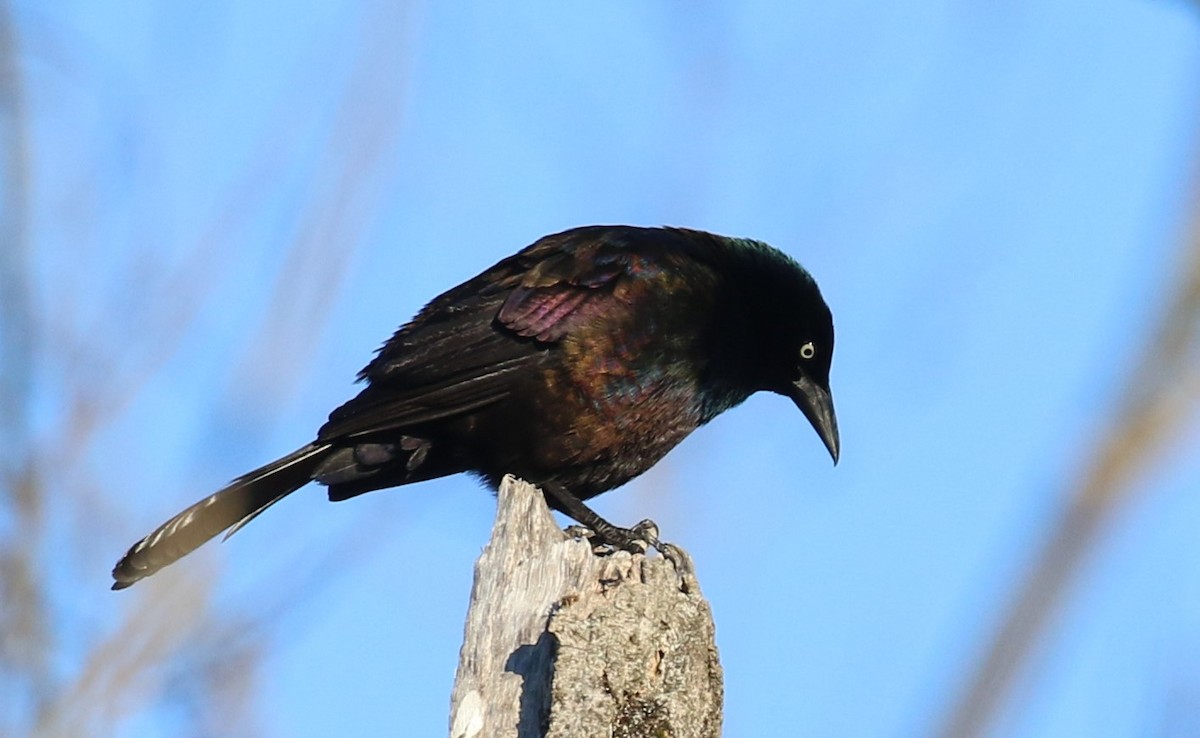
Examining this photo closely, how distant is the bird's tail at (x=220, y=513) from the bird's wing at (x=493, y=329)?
5.4 inches

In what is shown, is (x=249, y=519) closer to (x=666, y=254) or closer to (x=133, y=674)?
(x=666, y=254)

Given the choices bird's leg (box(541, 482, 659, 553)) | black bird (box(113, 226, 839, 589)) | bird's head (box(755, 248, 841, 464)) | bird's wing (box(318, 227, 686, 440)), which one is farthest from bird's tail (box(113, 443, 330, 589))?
bird's head (box(755, 248, 841, 464))

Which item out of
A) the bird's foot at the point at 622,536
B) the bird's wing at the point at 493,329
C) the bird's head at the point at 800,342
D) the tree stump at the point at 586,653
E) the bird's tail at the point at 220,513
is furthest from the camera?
the bird's head at the point at 800,342

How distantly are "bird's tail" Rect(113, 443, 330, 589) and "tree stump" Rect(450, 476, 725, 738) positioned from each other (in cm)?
91

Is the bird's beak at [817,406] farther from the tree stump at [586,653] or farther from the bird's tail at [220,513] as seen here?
the tree stump at [586,653]

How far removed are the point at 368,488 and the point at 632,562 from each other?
2.36 meters

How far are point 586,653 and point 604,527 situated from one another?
82.2 inches

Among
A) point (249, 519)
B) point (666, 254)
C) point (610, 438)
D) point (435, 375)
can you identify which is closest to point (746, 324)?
point (666, 254)

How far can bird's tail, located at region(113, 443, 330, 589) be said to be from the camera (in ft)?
12.9

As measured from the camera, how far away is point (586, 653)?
110 inches

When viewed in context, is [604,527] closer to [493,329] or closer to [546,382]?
[546,382]

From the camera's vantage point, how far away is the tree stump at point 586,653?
2.77m

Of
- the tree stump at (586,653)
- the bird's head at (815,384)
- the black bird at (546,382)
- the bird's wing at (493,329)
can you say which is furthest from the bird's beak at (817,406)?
the tree stump at (586,653)

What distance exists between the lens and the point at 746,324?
18.5 feet
